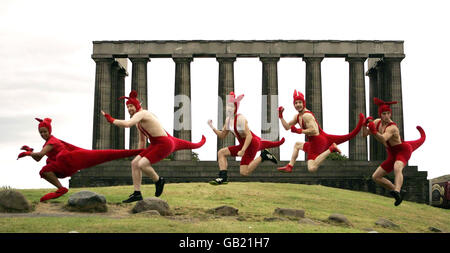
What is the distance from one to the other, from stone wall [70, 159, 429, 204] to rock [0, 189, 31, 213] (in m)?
27.9

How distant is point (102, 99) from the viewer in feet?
197

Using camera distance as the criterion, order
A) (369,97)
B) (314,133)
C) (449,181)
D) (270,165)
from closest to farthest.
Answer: (314,133)
(449,181)
(270,165)
(369,97)

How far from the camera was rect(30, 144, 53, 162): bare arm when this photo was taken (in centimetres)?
1753

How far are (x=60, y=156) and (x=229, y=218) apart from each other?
7009 millimetres

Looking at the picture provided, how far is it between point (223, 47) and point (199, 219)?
39.7 m

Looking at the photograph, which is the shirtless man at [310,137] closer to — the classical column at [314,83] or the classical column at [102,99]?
the classical column at [314,83]

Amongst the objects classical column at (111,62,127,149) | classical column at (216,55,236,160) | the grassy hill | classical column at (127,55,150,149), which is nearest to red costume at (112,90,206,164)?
the grassy hill

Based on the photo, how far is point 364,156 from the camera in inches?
2281

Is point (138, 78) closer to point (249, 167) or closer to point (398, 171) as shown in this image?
Answer: point (249, 167)

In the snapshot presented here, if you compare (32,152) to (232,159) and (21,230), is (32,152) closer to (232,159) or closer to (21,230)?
(21,230)

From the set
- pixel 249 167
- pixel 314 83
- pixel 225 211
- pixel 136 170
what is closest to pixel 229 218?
pixel 225 211

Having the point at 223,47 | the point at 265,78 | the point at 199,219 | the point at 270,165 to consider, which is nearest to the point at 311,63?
the point at 265,78

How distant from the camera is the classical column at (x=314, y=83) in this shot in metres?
58.2
